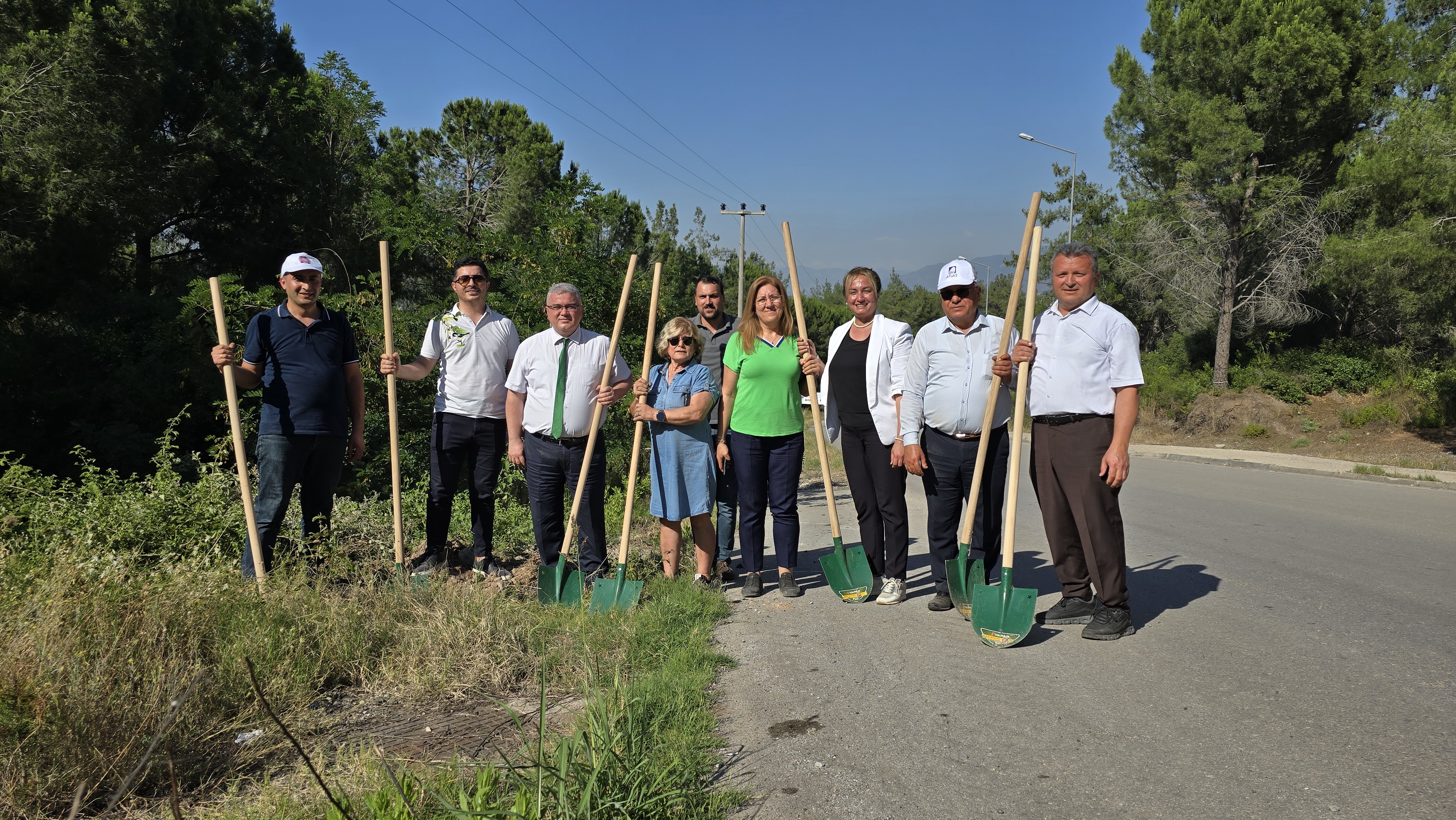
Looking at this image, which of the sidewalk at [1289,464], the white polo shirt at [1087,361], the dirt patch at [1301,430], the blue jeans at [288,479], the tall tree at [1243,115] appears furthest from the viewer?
the tall tree at [1243,115]

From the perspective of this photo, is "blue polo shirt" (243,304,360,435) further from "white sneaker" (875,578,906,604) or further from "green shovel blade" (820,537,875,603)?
"white sneaker" (875,578,906,604)

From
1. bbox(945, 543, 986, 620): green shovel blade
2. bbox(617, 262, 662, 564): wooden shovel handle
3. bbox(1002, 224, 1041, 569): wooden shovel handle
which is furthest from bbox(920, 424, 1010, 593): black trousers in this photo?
bbox(617, 262, 662, 564): wooden shovel handle

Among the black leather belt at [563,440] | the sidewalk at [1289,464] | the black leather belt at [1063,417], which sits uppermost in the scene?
the black leather belt at [1063,417]

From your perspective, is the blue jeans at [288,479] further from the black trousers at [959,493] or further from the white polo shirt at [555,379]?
the black trousers at [959,493]

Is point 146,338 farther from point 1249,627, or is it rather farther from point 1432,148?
point 1432,148

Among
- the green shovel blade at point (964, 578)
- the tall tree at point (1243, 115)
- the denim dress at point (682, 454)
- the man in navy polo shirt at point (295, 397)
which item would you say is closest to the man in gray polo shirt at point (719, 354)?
the denim dress at point (682, 454)

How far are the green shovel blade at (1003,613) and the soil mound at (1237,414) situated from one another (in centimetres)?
1986

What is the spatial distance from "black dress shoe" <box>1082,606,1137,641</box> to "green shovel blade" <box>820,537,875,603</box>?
1404 millimetres

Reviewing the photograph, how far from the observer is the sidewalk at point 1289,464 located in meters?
12.5

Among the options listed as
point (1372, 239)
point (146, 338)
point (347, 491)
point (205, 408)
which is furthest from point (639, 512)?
point (1372, 239)

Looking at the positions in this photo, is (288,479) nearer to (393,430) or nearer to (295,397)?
(295,397)

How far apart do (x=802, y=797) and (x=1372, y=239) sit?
17.8 m

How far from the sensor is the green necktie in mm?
5664

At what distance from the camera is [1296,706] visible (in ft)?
A: 12.8
